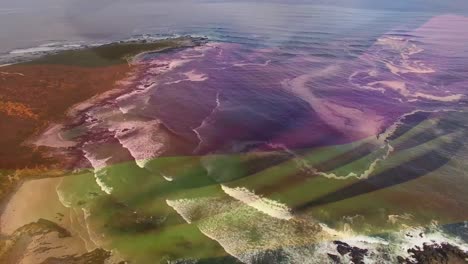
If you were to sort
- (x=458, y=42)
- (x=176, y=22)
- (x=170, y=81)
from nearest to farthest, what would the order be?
(x=170, y=81) → (x=458, y=42) → (x=176, y=22)

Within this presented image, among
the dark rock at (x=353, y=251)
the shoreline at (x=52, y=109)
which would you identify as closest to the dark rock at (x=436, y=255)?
the dark rock at (x=353, y=251)

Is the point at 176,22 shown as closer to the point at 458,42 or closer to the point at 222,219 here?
the point at 458,42

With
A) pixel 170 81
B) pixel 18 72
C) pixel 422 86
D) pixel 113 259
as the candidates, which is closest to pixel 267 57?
pixel 170 81

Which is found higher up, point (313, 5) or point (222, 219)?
point (313, 5)

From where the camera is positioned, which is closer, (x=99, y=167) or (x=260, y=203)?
(x=260, y=203)

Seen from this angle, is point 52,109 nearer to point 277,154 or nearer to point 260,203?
point 277,154

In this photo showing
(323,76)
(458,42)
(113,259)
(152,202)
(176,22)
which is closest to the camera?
(113,259)

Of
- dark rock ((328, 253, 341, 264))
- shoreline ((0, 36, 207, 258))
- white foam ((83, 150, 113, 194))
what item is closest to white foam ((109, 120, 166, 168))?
white foam ((83, 150, 113, 194))

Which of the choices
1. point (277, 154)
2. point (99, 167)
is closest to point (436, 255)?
point (277, 154)

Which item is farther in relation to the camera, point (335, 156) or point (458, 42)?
point (458, 42)
